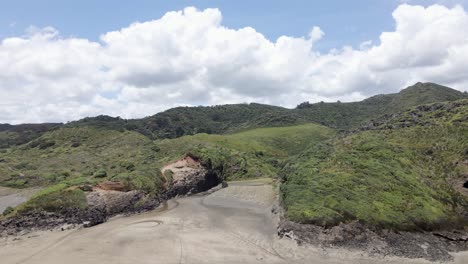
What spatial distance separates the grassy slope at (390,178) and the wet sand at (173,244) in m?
5.99

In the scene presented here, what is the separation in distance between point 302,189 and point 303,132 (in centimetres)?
14230

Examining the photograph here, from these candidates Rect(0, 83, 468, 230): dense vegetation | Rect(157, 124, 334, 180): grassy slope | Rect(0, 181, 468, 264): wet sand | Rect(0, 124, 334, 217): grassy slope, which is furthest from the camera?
Rect(157, 124, 334, 180): grassy slope

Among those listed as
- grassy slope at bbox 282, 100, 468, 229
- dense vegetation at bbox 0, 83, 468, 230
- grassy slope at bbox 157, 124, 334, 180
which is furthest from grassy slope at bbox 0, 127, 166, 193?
grassy slope at bbox 282, 100, 468, 229

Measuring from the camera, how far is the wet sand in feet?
129

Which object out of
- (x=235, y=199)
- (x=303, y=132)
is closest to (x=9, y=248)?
(x=235, y=199)

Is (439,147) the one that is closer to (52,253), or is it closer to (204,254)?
(204,254)

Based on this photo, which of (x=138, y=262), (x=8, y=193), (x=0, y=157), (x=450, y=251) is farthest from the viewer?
(x=0, y=157)

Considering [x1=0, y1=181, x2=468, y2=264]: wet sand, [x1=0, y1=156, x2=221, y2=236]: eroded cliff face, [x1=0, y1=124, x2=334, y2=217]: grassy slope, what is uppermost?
[x1=0, y1=124, x2=334, y2=217]: grassy slope

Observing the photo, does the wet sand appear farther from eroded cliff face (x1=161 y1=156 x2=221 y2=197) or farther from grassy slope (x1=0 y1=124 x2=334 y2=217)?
eroded cliff face (x1=161 y1=156 x2=221 y2=197)

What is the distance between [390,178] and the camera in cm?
6334

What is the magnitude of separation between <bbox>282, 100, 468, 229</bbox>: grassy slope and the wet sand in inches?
236

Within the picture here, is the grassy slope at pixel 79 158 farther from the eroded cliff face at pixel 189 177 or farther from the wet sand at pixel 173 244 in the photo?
the wet sand at pixel 173 244

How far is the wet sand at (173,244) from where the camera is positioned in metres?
39.3

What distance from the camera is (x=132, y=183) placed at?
68312mm
